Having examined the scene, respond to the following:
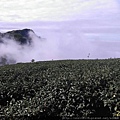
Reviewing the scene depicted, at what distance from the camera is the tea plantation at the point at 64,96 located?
1231 centimetres

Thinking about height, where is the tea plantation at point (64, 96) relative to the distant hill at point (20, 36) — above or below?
below

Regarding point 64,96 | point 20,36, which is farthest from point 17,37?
point 64,96

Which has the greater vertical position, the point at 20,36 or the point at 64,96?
the point at 20,36

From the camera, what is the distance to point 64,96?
13195 millimetres

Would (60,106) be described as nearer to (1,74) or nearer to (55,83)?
(55,83)

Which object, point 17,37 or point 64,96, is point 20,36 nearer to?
point 17,37

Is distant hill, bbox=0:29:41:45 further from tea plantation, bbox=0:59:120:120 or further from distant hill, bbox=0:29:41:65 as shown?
tea plantation, bbox=0:59:120:120

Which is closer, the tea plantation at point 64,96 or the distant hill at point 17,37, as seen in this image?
the tea plantation at point 64,96

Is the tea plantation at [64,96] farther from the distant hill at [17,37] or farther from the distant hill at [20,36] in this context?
the distant hill at [20,36]

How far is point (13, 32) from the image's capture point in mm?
129125

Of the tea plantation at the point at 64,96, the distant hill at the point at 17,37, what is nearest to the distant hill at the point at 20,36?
the distant hill at the point at 17,37

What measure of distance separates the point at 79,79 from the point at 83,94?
6.45ft

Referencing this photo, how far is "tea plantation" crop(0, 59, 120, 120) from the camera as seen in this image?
12312 mm

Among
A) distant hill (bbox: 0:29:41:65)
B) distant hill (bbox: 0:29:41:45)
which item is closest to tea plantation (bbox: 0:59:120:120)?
distant hill (bbox: 0:29:41:65)
